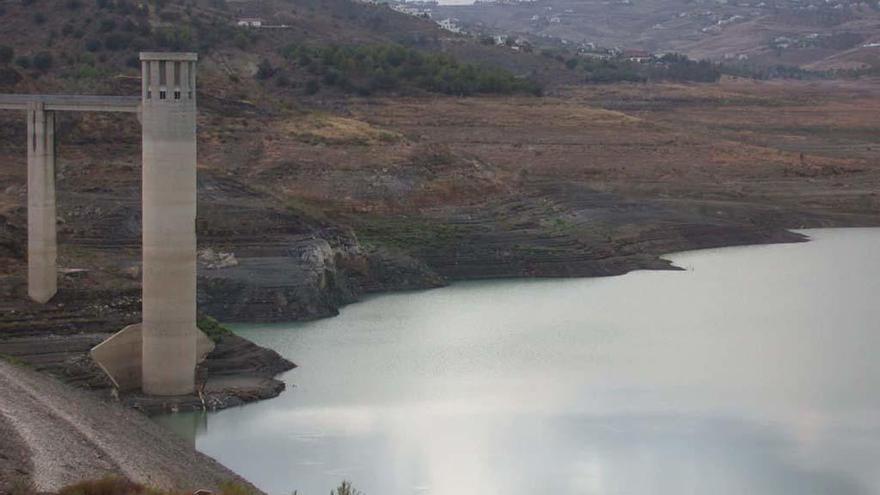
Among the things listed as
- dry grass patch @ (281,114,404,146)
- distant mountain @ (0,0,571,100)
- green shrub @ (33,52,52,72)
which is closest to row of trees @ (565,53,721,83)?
distant mountain @ (0,0,571,100)

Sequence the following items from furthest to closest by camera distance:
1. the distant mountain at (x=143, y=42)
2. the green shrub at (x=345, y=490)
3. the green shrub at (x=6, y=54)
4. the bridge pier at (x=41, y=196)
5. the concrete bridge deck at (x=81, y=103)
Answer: the distant mountain at (x=143, y=42) → the green shrub at (x=6, y=54) → the bridge pier at (x=41, y=196) → the concrete bridge deck at (x=81, y=103) → the green shrub at (x=345, y=490)

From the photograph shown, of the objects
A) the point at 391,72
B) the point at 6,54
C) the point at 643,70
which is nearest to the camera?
the point at 6,54

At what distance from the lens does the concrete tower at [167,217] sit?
3078 cm

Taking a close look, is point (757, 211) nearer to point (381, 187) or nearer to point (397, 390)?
point (381, 187)

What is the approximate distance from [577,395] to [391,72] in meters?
41.5

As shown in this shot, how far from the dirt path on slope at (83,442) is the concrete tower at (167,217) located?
5.74 feet

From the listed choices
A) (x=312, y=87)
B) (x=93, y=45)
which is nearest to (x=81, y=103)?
(x=93, y=45)

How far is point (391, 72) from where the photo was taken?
73000 mm

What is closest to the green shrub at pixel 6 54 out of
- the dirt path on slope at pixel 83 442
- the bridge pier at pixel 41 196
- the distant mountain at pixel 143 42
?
the distant mountain at pixel 143 42

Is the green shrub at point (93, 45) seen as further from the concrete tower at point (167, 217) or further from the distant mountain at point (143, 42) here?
the concrete tower at point (167, 217)

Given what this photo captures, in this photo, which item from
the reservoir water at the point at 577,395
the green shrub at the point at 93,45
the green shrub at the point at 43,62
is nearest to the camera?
the reservoir water at the point at 577,395

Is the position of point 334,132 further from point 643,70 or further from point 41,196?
point 643,70

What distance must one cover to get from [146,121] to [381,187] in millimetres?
24278

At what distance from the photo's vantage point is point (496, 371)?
35250mm
